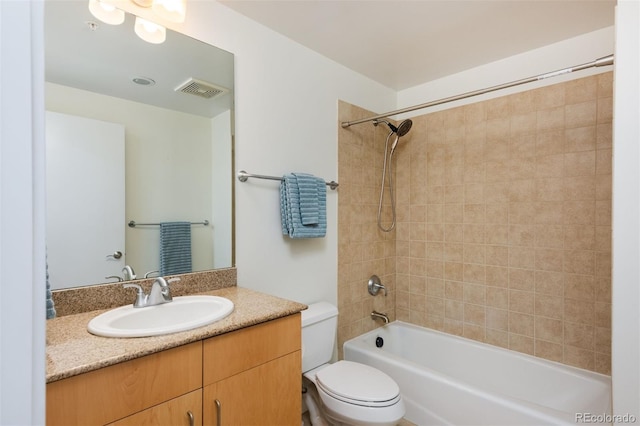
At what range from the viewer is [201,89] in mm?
1621

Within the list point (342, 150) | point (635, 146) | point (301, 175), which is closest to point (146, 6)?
point (301, 175)

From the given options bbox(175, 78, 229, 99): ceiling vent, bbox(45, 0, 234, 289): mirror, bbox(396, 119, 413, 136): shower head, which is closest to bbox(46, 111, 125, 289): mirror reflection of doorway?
bbox(45, 0, 234, 289): mirror

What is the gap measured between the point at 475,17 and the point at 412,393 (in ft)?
7.16

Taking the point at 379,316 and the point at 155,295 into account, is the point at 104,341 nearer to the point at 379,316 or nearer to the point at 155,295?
the point at 155,295

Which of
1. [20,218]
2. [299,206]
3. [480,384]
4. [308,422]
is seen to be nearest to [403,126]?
[299,206]

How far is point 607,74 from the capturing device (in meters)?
1.84

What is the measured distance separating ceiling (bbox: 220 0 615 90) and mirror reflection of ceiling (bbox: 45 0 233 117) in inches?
14.5

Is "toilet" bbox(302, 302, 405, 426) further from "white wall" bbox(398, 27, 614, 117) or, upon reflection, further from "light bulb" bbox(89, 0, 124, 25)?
"white wall" bbox(398, 27, 614, 117)

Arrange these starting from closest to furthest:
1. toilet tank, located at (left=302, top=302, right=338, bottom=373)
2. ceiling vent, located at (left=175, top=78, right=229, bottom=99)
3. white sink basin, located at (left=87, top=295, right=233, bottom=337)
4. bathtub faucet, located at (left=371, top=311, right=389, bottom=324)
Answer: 1. white sink basin, located at (left=87, top=295, right=233, bottom=337)
2. ceiling vent, located at (left=175, top=78, right=229, bottom=99)
3. toilet tank, located at (left=302, top=302, right=338, bottom=373)
4. bathtub faucet, located at (left=371, top=311, right=389, bottom=324)

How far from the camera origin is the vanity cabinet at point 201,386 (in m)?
0.80

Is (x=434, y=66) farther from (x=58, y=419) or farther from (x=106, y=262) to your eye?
(x=58, y=419)

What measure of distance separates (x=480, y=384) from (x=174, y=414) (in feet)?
6.38

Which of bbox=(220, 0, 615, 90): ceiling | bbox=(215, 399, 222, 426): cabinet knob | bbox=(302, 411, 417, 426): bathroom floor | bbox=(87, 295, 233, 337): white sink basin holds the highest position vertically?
bbox=(220, 0, 615, 90): ceiling

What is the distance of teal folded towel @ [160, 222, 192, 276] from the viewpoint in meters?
1.48
